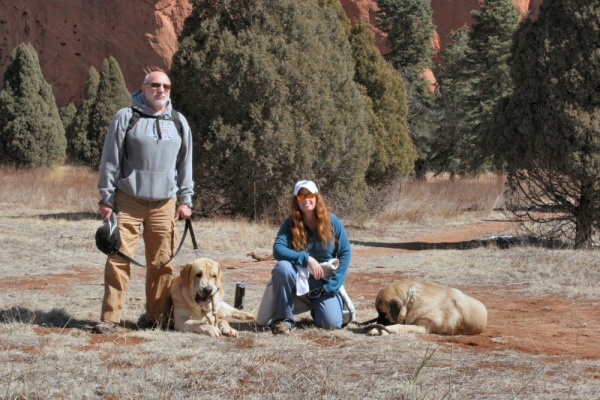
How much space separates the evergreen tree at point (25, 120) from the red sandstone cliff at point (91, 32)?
1430 cm

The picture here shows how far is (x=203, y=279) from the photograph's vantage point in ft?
18.6

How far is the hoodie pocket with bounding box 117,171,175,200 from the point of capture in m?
5.78

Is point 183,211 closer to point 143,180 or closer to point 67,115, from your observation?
point 143,180

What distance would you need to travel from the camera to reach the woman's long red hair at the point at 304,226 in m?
6.17

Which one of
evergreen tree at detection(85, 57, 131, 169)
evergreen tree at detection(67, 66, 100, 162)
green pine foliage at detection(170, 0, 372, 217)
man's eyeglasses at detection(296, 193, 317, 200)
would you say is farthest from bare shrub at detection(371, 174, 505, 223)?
evergreen tree at detection(67, 66, 100, 162)

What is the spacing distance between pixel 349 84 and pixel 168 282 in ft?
34.7

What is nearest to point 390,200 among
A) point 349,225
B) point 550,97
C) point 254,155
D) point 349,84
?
point 349,225

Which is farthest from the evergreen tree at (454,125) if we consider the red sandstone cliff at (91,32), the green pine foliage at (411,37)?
the red sandstone cliff at (91,32)

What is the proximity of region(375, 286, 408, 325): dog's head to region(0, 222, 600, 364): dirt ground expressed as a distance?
11.6 inches

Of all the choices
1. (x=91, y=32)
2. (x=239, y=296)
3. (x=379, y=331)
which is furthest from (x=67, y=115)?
(x=379, y=331)

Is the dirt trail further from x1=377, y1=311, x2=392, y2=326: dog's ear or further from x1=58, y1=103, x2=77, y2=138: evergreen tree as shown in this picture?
x1=58, y1=103, x2=77, y2=138: evergreen tree

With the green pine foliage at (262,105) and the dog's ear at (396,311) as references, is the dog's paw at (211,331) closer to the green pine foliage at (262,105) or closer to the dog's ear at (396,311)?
the dog's ear at (396,311)

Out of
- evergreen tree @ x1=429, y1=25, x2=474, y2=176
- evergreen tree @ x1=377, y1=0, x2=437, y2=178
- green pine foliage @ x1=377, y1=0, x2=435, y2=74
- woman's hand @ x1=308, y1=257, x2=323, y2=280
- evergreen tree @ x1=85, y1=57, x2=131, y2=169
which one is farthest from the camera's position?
green pine foliage @ x1=377, y1=0, x2=435, y2=74

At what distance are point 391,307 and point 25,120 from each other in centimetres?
2258
